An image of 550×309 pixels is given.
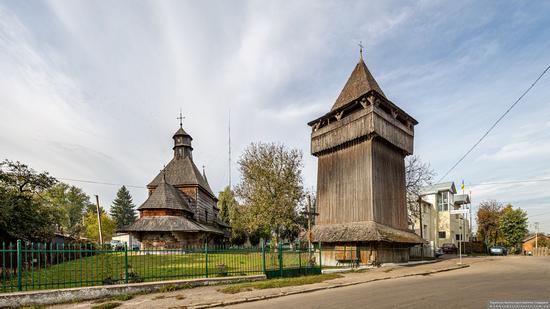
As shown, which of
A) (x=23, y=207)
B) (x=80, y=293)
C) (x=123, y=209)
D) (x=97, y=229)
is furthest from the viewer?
(x=123, y=209)

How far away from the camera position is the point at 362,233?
2169 cm

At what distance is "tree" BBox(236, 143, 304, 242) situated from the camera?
36594 millimetres

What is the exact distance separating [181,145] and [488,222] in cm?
5360

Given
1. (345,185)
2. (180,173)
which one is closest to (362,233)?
(345,185)

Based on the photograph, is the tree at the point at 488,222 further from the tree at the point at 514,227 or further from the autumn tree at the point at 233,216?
the autumn tree at the point at 233,216

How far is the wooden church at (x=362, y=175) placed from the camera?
22297 mm

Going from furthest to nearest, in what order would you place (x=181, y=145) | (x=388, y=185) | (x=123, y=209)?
(x=123, y=209)
(x=181, y=145)
(x=388, y=185)

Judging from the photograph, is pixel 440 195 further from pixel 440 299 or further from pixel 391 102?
pixel 440 299

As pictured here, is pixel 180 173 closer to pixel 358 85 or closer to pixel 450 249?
pixel 358 85

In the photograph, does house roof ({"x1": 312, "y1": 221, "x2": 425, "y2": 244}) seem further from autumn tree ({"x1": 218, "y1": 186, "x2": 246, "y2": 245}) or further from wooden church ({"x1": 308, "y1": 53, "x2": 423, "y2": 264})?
autumn tree ({"x1": 218, "y1": 186, "x2": 246, "y2": 245})

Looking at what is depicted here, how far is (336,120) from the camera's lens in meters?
27.3

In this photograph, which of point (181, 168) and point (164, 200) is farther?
point (181, 168)

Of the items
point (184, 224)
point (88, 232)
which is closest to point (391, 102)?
point (184, 224)

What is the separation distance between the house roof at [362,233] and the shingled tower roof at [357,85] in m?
10.0
